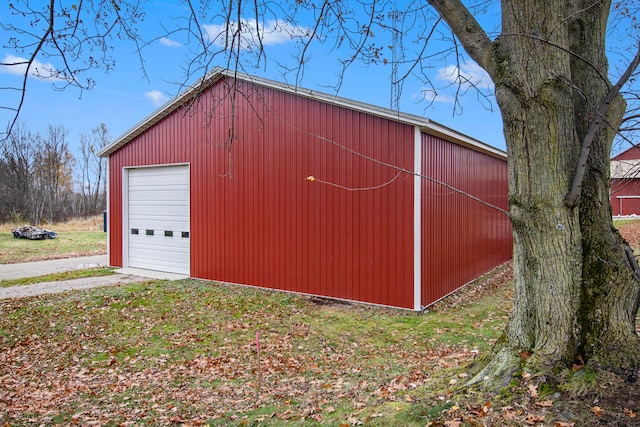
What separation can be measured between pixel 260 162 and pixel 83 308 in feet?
13.5

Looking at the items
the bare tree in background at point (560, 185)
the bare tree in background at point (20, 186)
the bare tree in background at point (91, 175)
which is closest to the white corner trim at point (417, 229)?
the bare tree in background at point (560, 185)

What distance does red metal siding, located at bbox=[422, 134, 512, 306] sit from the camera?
727cm

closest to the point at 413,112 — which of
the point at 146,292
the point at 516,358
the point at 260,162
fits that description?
the point at 260,162

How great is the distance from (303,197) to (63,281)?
5795mm

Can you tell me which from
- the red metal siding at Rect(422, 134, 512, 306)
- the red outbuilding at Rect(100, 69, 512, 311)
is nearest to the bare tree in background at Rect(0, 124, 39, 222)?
the red outbuilding at Rect(100, 69, 512, 311)

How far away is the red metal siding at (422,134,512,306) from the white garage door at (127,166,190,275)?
5721 mm

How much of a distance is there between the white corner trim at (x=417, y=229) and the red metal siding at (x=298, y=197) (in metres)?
0.08

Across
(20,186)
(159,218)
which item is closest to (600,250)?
(159,218)

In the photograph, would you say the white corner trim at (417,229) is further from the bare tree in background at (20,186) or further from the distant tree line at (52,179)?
the bare tree in background at (20,186)

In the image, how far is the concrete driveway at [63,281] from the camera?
844cm

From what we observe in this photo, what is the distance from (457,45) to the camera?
434 cm

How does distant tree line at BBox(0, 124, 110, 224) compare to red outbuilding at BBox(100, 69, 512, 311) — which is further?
distant tree line at BBox(0, 124, 110, 224)

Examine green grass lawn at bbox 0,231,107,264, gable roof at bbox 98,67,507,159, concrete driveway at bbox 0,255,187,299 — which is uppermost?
gable roof at bbox 98,67,507,159

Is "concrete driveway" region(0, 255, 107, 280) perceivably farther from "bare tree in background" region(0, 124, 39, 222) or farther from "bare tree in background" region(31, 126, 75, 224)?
"bare tree in background" region(31, 126, 75, 224)
